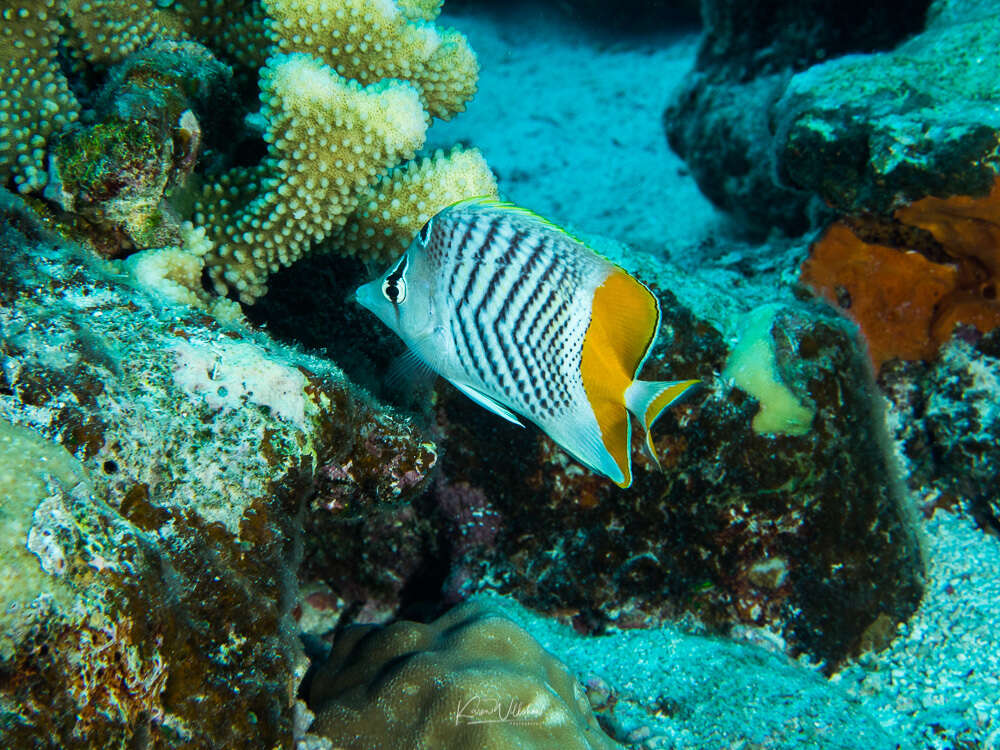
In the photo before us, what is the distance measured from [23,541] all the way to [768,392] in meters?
2.65

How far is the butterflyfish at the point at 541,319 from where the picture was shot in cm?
181

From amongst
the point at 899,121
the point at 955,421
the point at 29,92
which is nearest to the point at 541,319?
the point at 29,92

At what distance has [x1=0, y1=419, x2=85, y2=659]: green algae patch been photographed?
1.01m

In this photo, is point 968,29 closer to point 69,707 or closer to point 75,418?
point 75,418

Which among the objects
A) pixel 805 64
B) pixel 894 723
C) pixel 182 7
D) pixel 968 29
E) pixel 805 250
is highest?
pixel 968 29

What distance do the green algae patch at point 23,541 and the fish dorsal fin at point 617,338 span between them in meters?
1.32

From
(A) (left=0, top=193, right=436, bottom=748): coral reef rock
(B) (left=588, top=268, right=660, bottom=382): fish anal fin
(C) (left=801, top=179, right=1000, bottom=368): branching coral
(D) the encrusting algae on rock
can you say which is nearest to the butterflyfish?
(B) (left=588, top=268, right=660, bottom=382): fish anal fin

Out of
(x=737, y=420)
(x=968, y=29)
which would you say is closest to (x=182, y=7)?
(x=737, y=420)

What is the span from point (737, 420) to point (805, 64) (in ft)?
16.0

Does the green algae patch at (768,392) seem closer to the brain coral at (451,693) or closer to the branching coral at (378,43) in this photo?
the brain coral at (451,693)

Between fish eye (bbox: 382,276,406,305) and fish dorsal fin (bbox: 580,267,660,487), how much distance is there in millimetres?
586

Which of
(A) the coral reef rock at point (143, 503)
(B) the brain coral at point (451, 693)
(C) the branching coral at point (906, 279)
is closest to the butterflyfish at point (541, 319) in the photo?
(A) the coral reef rock at point (143, 503)

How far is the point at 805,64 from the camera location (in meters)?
5.88
